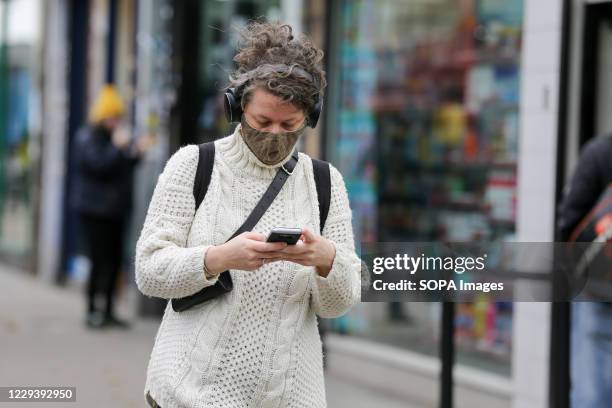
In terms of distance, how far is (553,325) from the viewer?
4605mm

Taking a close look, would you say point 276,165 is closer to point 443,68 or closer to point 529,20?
point 529,20

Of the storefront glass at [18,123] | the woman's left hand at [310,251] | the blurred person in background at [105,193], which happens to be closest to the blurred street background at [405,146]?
the blurred person in background at [105,193]

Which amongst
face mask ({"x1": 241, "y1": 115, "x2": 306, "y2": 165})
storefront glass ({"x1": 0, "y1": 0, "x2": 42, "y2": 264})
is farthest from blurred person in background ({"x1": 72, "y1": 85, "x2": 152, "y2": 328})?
face mask ({"x1": 241, "y1": 115, "x2": 306, "y2": 165})

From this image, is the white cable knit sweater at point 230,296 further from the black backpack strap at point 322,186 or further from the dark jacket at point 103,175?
the dark jacket at point 103,175

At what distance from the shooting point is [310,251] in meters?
2.62

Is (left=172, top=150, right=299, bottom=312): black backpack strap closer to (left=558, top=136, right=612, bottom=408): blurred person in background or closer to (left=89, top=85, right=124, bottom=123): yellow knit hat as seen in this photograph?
(left=558, top=136, right=612, bottom=408): blurred person in background

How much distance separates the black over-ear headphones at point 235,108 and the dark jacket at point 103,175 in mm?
6444

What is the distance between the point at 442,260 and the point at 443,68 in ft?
15.2

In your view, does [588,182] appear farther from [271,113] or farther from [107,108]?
[107,108]

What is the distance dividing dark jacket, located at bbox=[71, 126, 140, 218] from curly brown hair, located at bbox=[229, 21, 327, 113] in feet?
21.1

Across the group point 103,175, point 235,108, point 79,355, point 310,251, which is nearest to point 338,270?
point 310,251

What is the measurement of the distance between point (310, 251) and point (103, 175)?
6813 mm

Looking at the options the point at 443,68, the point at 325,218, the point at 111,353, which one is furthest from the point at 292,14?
the point at 325,218

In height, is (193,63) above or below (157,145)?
above
